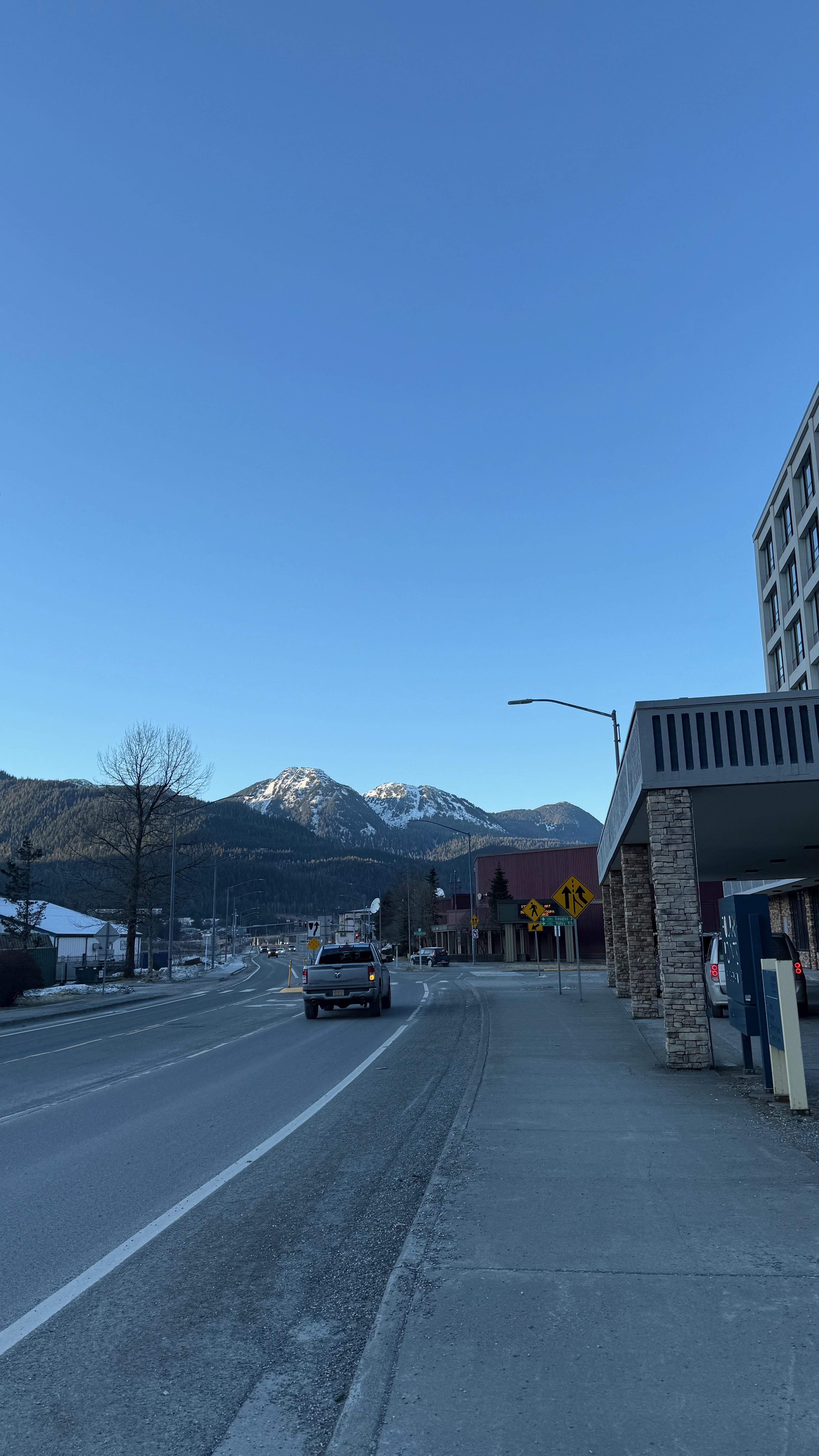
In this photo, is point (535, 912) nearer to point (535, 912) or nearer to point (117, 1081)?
point (535, 912)

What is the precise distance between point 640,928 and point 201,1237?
1651cm

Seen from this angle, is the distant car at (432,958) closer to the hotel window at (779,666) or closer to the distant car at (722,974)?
the hotel window at (779,666)

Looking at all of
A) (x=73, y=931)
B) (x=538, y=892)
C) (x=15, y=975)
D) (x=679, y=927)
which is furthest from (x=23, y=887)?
(x=679, y=927)

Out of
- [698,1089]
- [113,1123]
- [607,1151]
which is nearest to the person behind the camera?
[607,1151]

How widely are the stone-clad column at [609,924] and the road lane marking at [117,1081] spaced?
47.0ft

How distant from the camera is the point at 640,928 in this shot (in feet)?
70.2

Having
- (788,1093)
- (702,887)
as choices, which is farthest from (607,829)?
(702,887)

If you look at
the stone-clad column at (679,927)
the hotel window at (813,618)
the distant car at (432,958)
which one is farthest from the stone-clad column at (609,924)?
the distant car at (432,958)

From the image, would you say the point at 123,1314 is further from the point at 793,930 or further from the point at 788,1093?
the point at 793,930

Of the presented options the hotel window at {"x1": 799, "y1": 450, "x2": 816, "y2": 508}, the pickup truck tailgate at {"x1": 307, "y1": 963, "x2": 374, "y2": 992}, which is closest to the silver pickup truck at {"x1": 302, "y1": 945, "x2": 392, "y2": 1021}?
the pickup truck tailgate at {"x1": 307, "y1": 963, "x2": 374, "y2": 992}

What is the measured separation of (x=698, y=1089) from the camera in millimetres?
11562

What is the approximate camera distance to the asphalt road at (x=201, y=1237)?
157 inches

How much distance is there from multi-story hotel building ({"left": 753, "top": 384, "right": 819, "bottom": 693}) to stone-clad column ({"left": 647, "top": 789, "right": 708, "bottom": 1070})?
31983 mm

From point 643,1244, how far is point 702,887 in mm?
66194
